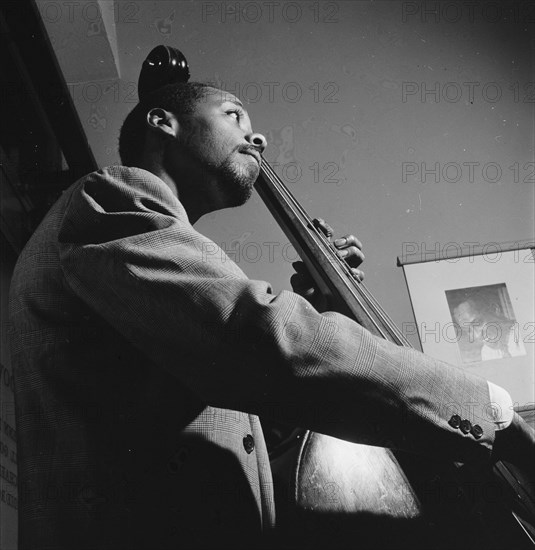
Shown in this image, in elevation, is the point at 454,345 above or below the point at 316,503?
below

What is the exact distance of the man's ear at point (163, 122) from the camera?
1.18 metres

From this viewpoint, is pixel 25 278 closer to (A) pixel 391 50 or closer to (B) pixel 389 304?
(B) pixel 389 304

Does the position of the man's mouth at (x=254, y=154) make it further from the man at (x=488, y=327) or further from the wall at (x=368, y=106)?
the man at (x=488, y=327)

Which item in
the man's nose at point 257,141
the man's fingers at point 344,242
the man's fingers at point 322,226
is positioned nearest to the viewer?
the man's nose at point 257,141

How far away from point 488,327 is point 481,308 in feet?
0.19

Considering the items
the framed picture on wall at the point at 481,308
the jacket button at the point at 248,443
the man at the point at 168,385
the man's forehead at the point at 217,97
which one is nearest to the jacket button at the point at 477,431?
the man at the point at 168,385

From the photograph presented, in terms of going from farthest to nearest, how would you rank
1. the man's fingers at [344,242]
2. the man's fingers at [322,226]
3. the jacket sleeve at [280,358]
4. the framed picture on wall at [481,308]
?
1. the framed picture on wall at [481,308]
2. the man's fingers at [344,242]
3. the man's fingers at [322,226]
4. the jacket sleeve at [280,358]

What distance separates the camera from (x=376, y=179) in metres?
2.08

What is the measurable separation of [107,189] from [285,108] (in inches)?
57.1

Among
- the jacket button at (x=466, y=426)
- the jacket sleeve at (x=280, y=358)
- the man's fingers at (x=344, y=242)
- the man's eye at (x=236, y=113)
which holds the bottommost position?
the man's fingers at (x=344, y=242)

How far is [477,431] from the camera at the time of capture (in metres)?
0.67

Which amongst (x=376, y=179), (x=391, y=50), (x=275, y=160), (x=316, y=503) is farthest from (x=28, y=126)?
(x=316, y=503)

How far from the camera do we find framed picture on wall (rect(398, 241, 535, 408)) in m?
1.83

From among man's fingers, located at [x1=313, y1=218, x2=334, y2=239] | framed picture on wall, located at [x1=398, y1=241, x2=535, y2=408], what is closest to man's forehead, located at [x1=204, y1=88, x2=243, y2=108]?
man's fingers, located at [x1=313, y1=218, x2=334, y2=239]
